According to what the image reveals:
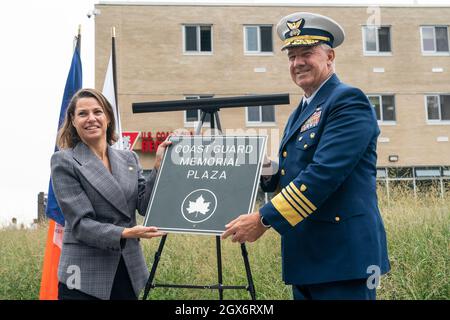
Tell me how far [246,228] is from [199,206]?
425mm

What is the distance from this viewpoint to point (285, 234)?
2.79 m

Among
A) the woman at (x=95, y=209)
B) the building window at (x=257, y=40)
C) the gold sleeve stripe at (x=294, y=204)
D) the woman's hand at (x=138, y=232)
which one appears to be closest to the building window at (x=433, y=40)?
the building window at (x=257, y=40)

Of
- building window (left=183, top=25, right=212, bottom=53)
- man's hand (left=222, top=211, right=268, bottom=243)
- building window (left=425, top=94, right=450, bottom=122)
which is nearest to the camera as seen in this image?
man's hand (left=222, top=211, right=268, bottom=243)

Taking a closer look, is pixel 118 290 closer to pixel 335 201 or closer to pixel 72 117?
pixel 72 117

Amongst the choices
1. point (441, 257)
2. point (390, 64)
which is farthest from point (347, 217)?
point (390, 64)

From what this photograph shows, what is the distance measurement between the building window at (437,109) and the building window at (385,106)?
1476 millimetres

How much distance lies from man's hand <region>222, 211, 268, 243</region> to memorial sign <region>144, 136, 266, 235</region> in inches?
4.2

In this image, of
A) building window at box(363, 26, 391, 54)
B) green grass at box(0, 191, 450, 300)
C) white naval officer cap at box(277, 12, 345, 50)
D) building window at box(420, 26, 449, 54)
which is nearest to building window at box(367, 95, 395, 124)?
building window at box(363, 26, 391, 54)

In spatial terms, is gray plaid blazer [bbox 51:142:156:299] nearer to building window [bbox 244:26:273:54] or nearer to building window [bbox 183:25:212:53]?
building window [bbox 183:25:212:53]

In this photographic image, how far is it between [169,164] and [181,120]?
1543 cm

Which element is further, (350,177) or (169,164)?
(169,164)

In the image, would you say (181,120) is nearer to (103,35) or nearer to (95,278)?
(103,35)

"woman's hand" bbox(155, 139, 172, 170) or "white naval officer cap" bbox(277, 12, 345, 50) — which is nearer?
"white naval officer cap" bbox(277, 12, 345, 50)

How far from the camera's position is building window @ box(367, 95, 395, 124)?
64.8ft
